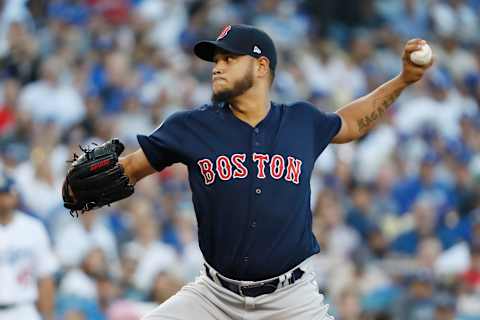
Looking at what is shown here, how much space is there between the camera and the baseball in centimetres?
543

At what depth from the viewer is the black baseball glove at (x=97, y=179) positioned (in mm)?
5062

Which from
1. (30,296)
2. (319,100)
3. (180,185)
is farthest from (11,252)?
(319,100)

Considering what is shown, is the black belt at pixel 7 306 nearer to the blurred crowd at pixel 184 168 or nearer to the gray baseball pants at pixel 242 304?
the blurred crowd at pixel 184 168

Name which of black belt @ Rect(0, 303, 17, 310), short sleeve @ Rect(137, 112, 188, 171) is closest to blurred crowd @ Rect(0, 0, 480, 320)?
black belt @ Rect(0, 303, 17, 310)

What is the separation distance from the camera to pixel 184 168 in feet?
35.2

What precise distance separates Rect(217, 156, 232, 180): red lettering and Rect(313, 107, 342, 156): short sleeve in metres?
0.50

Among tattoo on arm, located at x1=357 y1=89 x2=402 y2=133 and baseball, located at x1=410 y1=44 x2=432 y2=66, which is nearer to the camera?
baseball, located at x1=410 y1=44 x2=432 y2=66

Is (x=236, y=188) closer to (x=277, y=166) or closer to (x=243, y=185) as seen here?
(x=243, y=185)

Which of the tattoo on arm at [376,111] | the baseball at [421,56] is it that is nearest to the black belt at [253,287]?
the tattoo on arm at [376,111]

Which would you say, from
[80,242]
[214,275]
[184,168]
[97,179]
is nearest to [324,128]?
[214,275]

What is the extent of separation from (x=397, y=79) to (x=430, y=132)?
774 centimetres

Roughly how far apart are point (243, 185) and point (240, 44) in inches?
27.0

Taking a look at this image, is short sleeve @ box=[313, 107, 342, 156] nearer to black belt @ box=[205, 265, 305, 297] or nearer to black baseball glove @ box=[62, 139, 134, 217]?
black belt @ box=[205, 265, 305, 297]

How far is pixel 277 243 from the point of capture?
5.05m
